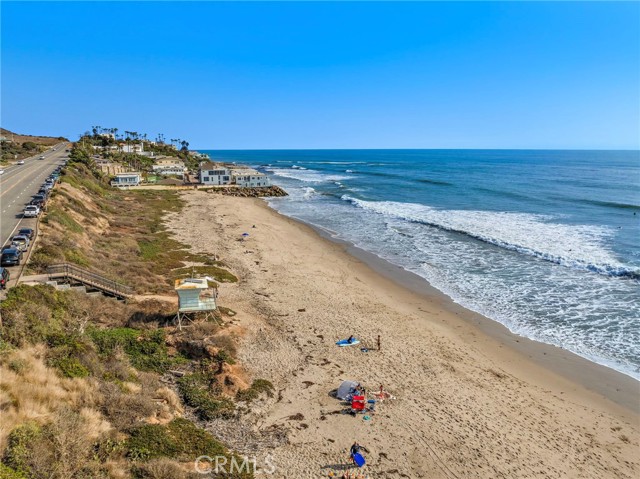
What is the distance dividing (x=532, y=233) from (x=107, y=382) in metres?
41.3

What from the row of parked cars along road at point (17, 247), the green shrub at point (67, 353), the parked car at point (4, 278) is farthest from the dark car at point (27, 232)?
the green shrub at point (67, 353)

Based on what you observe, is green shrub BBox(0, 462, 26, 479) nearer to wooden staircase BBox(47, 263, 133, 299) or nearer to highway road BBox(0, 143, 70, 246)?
wooden staircase BBox(47, 263, 133, 299)

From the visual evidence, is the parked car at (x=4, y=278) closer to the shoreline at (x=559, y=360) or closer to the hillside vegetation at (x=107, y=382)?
the hillside vegetation at (x=107, y=382)

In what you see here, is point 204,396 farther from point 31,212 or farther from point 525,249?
point 525,249

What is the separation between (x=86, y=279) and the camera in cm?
1980

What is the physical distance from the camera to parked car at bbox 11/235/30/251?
21597 mm

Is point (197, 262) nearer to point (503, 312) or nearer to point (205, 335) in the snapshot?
point (205, 335)

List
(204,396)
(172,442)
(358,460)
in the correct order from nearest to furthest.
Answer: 1. (172,442)
2. (358,460)
3. (204,396)

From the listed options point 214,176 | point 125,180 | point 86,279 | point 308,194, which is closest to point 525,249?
point 86,279

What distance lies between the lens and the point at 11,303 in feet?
47.6

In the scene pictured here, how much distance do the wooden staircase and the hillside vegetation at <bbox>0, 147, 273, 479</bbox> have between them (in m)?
0.76

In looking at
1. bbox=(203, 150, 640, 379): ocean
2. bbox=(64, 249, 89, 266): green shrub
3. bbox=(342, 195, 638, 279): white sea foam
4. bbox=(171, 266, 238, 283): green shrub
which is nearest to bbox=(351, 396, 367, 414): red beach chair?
bbox=(203, 150, 640, 379): ocean

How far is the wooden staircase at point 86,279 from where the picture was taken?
1925 centimetres

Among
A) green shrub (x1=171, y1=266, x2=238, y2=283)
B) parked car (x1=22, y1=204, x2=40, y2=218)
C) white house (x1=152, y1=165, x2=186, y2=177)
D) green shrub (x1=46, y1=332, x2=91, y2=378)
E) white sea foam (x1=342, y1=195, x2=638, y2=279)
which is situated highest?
white house (x1=152, y1=165, x2=186, y2=177)
